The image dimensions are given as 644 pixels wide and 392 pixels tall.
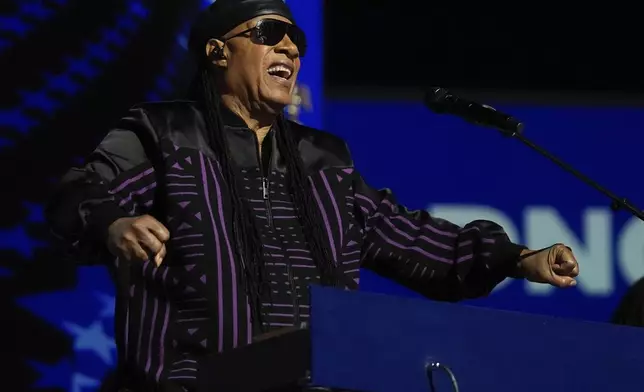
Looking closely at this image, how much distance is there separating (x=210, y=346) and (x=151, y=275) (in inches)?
9.7

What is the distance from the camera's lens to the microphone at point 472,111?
3.26m

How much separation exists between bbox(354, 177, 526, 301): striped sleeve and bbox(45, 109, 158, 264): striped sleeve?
0.65 metres

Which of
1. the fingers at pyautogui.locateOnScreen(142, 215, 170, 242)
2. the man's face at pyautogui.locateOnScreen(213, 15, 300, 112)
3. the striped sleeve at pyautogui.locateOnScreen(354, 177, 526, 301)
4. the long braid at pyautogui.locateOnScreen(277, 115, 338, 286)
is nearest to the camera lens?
the fingers at pyautogui.locateOnScreen(142, 215, 170, 242)

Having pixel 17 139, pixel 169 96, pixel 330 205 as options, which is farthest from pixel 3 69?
pixel 330 205

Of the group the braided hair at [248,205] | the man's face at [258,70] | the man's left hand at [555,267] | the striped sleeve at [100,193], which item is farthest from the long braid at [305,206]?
the man's left hand at [555,267]

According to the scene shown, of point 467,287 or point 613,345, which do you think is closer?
point 613,345

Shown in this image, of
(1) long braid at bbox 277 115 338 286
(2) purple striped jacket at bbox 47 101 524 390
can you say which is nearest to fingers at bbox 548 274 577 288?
(2) purple striped jacket at bbox 47 101 524 390

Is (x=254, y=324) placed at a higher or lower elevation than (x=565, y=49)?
lower

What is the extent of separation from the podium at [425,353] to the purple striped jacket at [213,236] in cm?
58

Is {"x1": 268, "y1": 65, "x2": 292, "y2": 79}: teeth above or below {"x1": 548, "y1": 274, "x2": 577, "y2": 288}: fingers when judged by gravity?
above

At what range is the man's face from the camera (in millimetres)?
3541

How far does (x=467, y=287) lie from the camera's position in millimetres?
3652

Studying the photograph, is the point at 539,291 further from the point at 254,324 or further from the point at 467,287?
the point at 254,324

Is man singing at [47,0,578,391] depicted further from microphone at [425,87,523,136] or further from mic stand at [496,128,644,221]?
microphone at [425,87,523,136]
